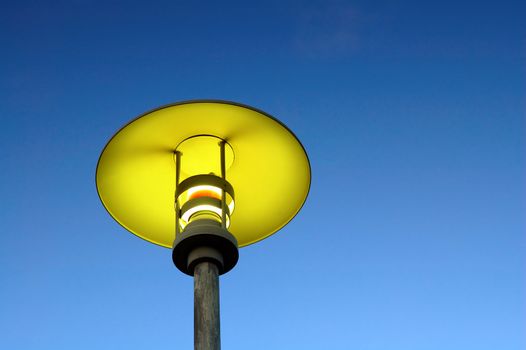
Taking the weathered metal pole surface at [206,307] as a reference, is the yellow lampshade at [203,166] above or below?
above

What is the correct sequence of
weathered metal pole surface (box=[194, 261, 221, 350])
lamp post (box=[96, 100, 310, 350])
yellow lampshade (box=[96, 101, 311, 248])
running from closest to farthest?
weathered metal pole surface (box=[194, 261, 221, 350]), lamp post (box=[96, 100, 310, 350]), yellow lampshade (box=[96, 101, 311, 248])

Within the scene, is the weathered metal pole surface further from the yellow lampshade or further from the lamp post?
the yellow lampshade

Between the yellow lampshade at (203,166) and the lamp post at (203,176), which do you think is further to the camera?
the yellow lampshade at (203,166)

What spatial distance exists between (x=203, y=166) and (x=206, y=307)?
1535 mm

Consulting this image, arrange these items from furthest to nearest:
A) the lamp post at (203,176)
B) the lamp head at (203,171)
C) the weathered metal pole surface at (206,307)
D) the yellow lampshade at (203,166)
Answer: the yellow lampshade at (203,166)
the lamp head at (203,171)
the lamp post at (203,176)
the weathered metal pole surface at (206,307)

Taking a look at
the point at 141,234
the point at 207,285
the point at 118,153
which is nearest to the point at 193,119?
the point at 118,153

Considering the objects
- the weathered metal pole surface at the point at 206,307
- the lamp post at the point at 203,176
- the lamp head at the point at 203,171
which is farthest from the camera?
the lamp head at the point at 203,171

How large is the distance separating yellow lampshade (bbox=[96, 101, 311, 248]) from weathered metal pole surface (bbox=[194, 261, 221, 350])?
0.79 meters

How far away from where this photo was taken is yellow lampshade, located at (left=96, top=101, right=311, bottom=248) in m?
6.23

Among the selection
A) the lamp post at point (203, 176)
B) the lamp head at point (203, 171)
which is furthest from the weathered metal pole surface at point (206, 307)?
the lamp head at point (203, 171)

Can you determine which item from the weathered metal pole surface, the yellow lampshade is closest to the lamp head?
the yellow lampshade

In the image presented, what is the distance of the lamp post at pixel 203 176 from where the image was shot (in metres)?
5.79

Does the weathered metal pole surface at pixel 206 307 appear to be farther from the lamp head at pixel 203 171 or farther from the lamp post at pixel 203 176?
the lamp head at pixel 203 171

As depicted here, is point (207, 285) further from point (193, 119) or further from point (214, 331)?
point (193, 119)
